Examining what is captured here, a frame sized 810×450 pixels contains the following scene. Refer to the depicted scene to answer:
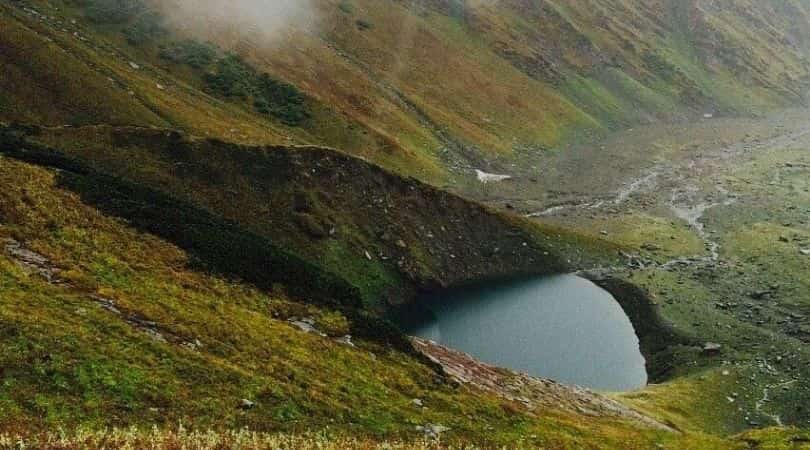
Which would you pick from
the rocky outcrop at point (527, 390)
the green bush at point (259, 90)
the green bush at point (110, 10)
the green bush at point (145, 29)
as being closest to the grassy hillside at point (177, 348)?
the rocky outcrop at point (527, 390)

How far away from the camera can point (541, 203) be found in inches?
6491

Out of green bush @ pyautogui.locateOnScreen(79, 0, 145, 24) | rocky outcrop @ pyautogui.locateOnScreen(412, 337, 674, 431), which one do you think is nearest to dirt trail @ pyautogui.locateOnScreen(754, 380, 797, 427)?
rocky outcrop @ pyautogui.locateOnScreen(412, 337, 674, 431)

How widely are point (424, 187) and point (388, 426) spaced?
2905 inches

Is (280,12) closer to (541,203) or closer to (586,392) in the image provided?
(541,203)

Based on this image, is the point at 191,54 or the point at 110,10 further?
the point at 110,10

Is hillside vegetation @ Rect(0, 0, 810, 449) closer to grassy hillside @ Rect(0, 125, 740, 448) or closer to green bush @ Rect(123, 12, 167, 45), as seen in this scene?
grassy hillside @ Rect(0, 125, 740, 448)

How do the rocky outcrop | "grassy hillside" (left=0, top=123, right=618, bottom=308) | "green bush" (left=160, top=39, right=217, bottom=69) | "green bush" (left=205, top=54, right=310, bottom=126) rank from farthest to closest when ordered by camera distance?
"green bush" (left=160, top=39, right=217, bottom=69) < "green bush" (left=205, top=54, right=310, bottom=126) < "grassy hillside" (left=0, top=123, right=618, bottom=308) < the rocky outcrop

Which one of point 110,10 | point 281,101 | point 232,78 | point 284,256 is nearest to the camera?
point 284,256

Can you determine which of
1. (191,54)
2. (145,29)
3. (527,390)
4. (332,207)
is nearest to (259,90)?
(191,54)

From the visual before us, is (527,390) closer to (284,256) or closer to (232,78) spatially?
(284,256)

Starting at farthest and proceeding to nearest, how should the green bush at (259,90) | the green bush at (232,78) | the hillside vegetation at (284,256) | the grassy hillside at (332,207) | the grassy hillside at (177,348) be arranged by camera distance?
the green bush at (232,78) < the green bush at (259,90) < the grassy hillside at (332,207) < the hillside vegetation at (284,256) < the grassy hillside at (177,348)

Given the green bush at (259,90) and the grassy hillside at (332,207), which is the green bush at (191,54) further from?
the grassy hillside at (332,207)

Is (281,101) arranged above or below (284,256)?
above

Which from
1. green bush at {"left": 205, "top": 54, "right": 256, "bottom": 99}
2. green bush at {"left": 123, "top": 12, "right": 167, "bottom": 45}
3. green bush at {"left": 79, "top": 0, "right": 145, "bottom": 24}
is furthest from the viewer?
green bush at {"left": 79, "top": 0, "right": 145, "bottom": 24}
